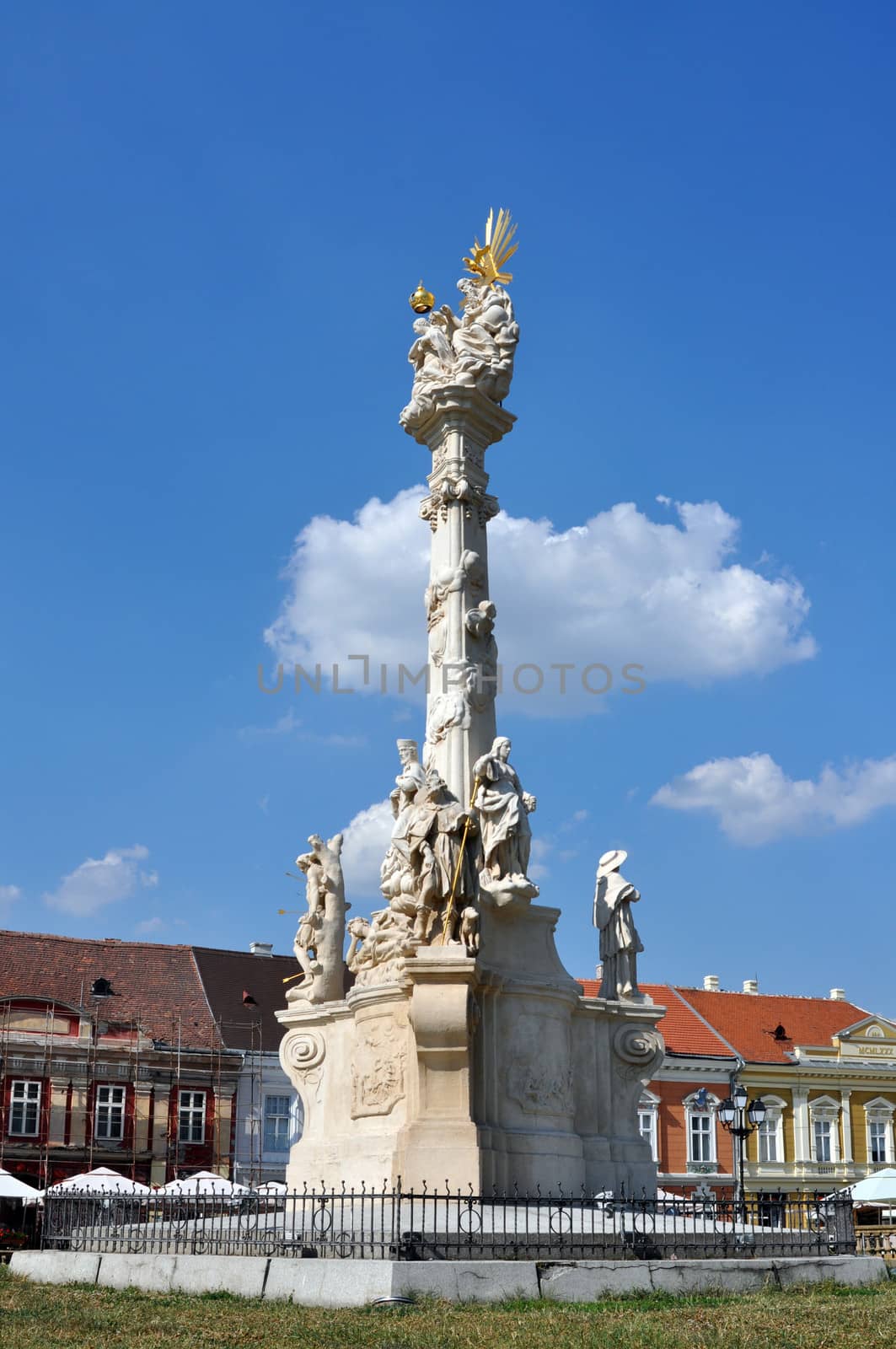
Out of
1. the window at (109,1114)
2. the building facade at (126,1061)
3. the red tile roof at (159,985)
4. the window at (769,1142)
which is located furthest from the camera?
the window at (769,1142)

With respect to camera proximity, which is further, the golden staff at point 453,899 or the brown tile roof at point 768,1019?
the brown tile roof at point 768,1019

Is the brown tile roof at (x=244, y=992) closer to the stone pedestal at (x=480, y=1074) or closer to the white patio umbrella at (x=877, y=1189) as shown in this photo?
the white patio umbrella at (x=877, y=1189)

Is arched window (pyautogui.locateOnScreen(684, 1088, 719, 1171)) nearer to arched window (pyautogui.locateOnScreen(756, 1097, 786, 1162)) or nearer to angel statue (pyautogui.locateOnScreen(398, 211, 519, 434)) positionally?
arched window (pyautogui.locateOnScreen(756, 1097, 786, 1162))

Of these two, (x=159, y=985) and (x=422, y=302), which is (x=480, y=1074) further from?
(x=159, y=985)

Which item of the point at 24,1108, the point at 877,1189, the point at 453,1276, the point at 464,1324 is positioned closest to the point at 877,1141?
the point at 877,1189

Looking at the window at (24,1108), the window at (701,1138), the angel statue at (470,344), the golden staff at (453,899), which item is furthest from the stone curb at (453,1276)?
the window at (701,1138)

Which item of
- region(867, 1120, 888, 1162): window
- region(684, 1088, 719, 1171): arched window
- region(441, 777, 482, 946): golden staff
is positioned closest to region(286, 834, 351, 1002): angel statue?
region(441, 777, 482, 946): golden staff

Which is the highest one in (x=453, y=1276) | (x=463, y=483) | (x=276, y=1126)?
(x=463, y=483)

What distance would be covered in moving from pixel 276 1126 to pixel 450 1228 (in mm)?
30016

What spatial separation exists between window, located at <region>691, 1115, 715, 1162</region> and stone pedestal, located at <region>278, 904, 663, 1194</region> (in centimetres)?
2770

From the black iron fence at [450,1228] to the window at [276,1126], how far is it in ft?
86.0

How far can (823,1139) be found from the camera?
4559 cm

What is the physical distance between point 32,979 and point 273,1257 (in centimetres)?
3108

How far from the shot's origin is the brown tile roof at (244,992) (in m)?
42.7
